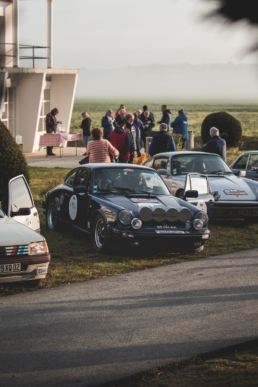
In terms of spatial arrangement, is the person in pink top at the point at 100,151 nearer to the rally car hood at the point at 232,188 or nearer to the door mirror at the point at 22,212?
the rally car hood at the point at 232,188

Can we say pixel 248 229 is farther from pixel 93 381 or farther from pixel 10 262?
pixel 93 381

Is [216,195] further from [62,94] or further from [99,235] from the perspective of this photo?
[62,94]

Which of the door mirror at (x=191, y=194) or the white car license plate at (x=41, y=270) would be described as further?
the door mirror at (x=191, y=194)

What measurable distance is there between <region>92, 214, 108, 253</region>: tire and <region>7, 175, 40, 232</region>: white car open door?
1.19 meters

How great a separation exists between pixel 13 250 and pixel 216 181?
8153mm

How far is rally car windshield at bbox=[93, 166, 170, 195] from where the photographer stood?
13.7 meters

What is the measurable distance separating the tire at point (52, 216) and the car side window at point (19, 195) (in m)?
2.89

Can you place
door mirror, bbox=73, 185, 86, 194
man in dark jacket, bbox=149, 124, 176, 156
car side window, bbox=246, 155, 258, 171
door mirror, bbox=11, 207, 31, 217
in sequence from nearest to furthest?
1. door mirror, bbox=11, 207, 31, 217
2. door mirror, bbox=73, 185, 86, 194
3. car side window, bbox=246, 155, 258, 171
4. man in dark jacket, bbox=149, 124, 176, 156

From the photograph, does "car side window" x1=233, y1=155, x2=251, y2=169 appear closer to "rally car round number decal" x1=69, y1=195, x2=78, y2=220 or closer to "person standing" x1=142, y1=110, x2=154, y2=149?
"rally car round number decal" x1=69, y1=195, x2=78, y2=220

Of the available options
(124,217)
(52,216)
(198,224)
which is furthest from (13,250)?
(52,216)

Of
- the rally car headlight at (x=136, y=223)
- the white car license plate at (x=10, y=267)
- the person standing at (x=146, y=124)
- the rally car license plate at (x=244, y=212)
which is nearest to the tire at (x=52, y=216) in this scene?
the rally car headlight at (x=136, y=223)

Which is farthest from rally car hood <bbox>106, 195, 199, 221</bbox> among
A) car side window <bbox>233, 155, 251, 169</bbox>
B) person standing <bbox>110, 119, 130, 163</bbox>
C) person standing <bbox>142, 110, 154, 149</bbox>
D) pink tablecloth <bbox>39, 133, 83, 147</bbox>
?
person standing <bbox>142, 110, 154, 149</bbox>

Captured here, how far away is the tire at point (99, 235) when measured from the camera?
12.5 m

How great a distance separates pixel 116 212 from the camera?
484 inches
